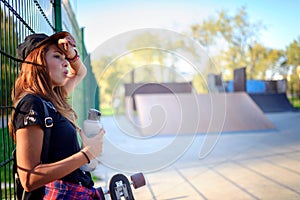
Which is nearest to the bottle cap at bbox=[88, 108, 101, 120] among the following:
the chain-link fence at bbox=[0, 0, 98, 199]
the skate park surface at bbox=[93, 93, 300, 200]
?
the chain-link fence at bbox=[0, 0, 98, 199]

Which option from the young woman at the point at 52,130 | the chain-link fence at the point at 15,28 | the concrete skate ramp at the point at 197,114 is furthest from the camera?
the concrete skate ramp at the point at 197,114

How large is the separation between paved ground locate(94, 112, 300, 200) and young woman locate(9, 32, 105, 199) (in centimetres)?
170

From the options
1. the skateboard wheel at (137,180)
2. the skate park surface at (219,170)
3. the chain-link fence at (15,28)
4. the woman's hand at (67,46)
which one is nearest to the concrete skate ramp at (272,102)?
the skate park surface at (219,170)

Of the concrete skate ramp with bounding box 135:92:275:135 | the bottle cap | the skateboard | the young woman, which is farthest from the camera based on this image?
the concrete skate ramp with bounding box 135:92:275:135

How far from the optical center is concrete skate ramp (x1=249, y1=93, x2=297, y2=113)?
1234 cm

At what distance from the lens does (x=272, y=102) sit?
12992mm

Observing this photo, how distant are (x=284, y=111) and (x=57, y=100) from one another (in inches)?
488

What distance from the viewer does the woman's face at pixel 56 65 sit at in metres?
1.00

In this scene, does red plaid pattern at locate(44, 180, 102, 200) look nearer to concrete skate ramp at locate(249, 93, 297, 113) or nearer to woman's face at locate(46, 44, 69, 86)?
woman's face at locate(46, 44, 69, 86)

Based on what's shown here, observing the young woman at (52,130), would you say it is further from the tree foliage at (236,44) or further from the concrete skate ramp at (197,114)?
the tree foliage at (236,44)

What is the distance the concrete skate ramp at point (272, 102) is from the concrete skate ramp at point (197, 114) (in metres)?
4.43

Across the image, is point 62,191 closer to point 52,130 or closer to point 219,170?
point 52,130

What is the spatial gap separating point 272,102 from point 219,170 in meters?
10.4

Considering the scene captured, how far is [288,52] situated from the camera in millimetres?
20438
